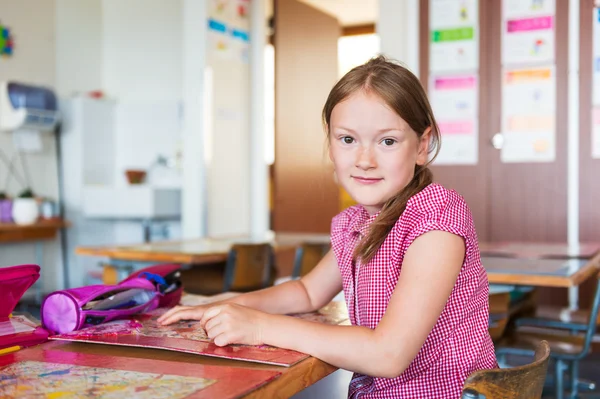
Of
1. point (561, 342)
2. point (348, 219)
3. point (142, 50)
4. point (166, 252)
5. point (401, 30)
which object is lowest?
point (561, 342)

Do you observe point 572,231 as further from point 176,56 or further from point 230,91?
point 176,56

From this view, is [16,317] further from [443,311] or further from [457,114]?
[457,114]

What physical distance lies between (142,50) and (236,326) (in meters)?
5.84

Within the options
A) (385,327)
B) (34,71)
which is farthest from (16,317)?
(34,71)

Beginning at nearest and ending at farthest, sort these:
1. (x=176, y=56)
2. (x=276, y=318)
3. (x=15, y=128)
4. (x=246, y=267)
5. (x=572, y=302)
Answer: (x=276, y=318) → (x=246, y=267) → (x=572, y=302) → (x=15, y=128) → (x=176, y=56)

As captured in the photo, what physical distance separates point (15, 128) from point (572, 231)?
14.2ft

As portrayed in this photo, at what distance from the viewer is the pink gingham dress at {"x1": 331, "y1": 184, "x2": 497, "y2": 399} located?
1.10 m

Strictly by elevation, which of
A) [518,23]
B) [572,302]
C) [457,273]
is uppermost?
[518,23]

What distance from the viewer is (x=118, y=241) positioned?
645cm

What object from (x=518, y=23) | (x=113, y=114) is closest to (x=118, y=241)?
(x=113, y=114)

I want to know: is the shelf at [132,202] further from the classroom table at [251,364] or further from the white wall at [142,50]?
the classroom table at [251,364]

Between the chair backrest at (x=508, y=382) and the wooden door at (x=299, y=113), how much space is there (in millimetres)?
4906

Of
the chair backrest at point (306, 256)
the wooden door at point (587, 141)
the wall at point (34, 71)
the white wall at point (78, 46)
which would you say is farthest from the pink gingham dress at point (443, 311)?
the white wall at point (78, 46)

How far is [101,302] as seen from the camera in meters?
1.20
